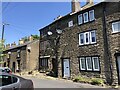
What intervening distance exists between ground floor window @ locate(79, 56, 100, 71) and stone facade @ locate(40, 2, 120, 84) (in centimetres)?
34

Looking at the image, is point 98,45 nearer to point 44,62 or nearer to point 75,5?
point 75,5

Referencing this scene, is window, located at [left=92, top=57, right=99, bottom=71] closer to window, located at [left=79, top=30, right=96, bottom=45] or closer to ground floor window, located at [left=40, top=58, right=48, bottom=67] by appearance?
window, located at [left=79, top=30, right=96, bottom=45]

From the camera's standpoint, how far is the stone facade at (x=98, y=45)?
640 inches

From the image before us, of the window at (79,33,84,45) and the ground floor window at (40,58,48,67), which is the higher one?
the window at (79,33,84,45)

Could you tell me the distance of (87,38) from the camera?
19391 millimetres

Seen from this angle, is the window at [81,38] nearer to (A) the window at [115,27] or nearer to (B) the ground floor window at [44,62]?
(A) the window at [115,27]

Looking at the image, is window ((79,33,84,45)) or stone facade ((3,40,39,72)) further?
stone facade ((3,40,39,72))

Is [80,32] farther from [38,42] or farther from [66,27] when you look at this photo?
[38,42]

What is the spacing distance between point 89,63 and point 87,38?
9.41ft

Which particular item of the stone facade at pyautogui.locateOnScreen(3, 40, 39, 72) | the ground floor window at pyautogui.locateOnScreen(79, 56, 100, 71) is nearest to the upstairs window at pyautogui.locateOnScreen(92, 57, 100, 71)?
the ground floor window at pyautogui.locateOnScreen(79, 56, 100, 71)

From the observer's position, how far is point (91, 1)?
24734 millimetres

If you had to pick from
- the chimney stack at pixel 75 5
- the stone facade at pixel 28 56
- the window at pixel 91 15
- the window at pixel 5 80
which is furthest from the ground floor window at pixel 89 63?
the stone facade at pixel 28 56

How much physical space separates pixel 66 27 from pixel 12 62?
1827 centimetres

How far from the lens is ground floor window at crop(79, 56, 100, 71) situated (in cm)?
1792
